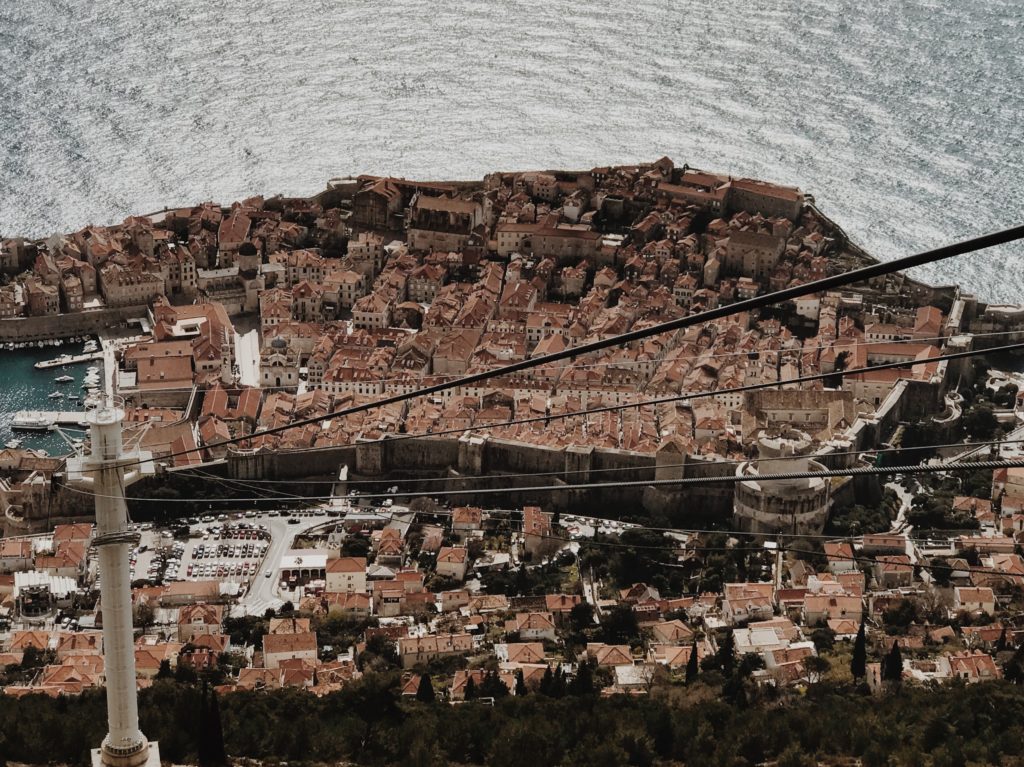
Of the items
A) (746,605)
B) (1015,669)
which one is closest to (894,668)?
(1015,669)

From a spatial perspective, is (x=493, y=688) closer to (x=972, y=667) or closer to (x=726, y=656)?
(x=726, y=656)

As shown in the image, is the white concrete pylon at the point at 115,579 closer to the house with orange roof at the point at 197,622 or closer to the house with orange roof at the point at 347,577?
the house with orange roof at the point at 197,622

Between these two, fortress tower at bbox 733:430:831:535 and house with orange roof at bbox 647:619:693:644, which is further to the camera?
fortress tower at bbox 733:430:831:535

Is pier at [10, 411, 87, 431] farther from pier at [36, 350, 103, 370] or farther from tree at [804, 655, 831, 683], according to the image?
tree at [804, 655, 831, 683]

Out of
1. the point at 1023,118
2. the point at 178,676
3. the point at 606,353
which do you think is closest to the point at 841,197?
the point at 1023,118

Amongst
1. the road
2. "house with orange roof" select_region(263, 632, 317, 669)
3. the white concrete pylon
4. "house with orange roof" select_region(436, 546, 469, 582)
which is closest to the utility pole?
the white concrete pylon

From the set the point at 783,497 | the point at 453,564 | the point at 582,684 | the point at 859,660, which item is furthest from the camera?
the point at 783,497
